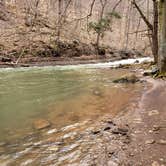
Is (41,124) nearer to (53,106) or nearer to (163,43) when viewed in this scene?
(53,106)

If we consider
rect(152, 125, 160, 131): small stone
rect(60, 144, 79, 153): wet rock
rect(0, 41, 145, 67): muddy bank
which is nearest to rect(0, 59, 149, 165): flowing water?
rect(60, 144, 79, 153): wet rock

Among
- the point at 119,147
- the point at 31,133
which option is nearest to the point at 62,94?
the point at 31,133

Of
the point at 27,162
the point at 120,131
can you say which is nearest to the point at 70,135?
the point at 120,131

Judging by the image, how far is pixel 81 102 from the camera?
812cm

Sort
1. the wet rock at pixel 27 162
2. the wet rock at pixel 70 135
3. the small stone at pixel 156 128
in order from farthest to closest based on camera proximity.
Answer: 1. the wet rock at pixel 70 135
2. the small stone at pixel 156 128
3. the wet rock at pixel 27 162

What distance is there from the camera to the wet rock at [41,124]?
574 cm

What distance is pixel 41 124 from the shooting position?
5930 mm

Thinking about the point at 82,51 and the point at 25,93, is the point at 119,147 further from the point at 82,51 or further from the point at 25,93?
the point at 82,51

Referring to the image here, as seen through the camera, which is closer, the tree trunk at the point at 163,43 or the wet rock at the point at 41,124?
the wet rock at the point at 41,124

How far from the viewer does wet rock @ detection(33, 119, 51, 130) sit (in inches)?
226

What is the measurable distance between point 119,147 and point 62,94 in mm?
5679

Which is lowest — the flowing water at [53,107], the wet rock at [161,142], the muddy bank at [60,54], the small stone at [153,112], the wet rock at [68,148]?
the flowing water at [53,107]

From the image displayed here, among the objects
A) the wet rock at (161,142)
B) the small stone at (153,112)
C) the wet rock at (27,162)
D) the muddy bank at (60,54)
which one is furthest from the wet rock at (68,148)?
the muddy bank at (60,54)

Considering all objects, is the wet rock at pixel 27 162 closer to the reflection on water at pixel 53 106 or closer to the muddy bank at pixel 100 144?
the muddy bank at pixel 100 144
